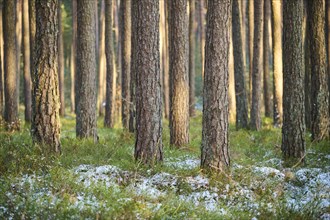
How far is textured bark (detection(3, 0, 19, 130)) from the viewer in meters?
15.3

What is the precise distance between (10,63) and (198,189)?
1160 cm

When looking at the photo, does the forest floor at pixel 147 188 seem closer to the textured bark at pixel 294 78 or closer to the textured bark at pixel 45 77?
the textured bark at pixel 45 77

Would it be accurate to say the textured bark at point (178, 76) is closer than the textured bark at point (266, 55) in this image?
Yes

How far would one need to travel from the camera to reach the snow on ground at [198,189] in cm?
619

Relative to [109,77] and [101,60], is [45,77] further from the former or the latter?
[101,60]

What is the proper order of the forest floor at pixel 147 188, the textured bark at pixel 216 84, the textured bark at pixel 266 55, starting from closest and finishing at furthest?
the forest floor at pixel 147 188, the textured bark at pixel 216 84, the textured bark at pixel 266 55

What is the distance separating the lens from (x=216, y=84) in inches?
313

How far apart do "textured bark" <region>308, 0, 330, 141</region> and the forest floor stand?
2.27 m

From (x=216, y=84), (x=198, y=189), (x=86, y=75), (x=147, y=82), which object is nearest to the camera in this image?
(x=198, y=189)

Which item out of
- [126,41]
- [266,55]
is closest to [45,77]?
[126,41]

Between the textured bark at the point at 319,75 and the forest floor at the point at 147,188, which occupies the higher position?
the textured bark at the point at 319,75

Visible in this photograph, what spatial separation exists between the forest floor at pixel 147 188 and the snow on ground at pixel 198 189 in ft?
0.05

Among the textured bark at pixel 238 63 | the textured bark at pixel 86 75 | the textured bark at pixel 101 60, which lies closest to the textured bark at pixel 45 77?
the textured bark at pixel 86 75

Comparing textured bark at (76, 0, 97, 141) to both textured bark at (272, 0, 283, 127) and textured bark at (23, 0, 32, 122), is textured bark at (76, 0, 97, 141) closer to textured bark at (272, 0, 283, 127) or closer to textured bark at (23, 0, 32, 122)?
textured bark at (272, 0, 283, 127)
